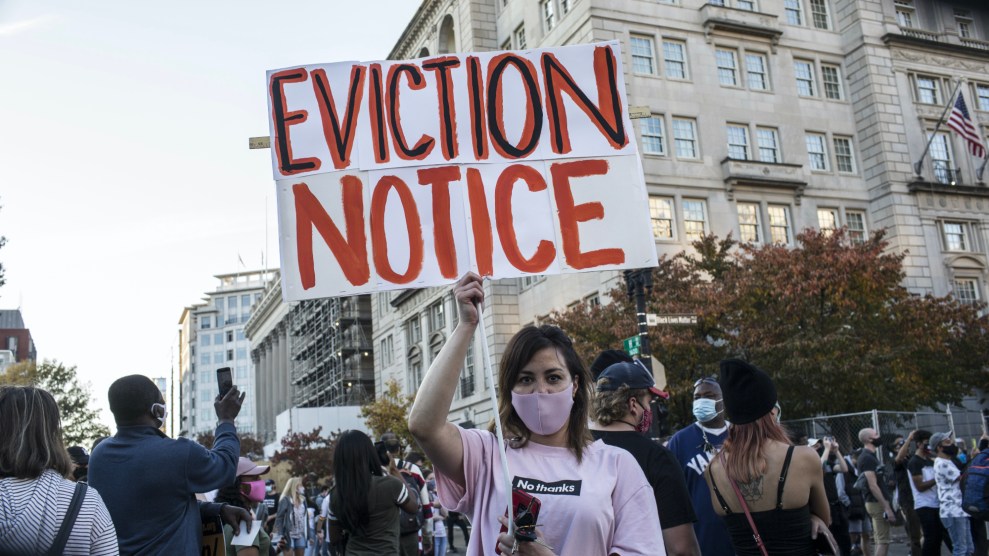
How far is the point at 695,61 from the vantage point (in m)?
37.4

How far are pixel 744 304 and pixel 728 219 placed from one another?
38.1 feet

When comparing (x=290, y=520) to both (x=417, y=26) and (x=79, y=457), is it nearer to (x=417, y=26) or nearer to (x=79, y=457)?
(x=79, y=457)

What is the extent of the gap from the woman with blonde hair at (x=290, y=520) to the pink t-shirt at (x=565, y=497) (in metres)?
11.9

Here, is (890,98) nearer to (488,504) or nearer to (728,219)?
→ (728,219)

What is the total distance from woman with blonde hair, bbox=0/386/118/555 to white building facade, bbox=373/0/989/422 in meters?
30.5

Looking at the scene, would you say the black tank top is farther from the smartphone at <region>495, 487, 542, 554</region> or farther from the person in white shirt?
the person in white shirt

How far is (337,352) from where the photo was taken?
237 feet

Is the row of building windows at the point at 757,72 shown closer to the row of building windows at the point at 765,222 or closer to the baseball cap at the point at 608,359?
the row of building windows at the point at 765,222

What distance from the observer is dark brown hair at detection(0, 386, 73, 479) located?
362 cm

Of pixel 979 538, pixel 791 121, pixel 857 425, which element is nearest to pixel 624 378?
pixel 979 538

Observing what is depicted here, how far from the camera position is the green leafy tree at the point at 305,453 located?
163ft

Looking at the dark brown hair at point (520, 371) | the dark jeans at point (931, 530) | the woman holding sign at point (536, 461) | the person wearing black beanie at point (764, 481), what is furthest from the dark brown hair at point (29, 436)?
the dark jeans at point (931, 530)

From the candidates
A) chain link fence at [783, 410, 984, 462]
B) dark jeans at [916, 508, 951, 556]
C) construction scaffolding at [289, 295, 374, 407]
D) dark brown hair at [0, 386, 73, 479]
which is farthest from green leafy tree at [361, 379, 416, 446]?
dark brown hair at [0, 386, 73, 479]

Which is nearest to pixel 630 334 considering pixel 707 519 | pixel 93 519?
pixel 707 519
